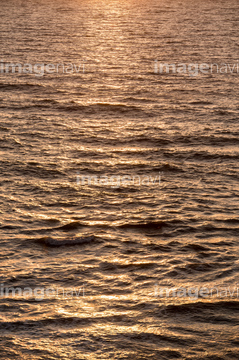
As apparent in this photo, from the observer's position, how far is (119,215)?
805 cm

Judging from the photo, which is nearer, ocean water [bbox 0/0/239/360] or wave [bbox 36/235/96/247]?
ocean water [bbox 0/0/239/360]

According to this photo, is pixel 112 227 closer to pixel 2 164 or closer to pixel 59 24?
pixel 2 164

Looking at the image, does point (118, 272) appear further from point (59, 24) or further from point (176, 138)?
point (59, 24)

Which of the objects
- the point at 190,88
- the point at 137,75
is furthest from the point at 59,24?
the point at 190,88

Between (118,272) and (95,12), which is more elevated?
(95,12)

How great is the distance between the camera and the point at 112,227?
7641 mm

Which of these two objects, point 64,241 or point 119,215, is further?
point 119,215

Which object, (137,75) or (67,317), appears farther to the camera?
(137,75)

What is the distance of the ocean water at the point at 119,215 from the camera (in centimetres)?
544

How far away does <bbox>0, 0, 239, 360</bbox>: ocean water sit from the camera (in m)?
5.44

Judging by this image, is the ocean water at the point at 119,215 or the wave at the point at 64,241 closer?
the ocean water at the point at 119,215

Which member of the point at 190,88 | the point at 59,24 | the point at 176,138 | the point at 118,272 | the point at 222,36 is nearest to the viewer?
the point at 118,272

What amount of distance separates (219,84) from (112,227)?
32.9 feet

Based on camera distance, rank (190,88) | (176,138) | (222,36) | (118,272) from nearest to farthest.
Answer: (118,272), (176,138), (190,88), (222,36)
